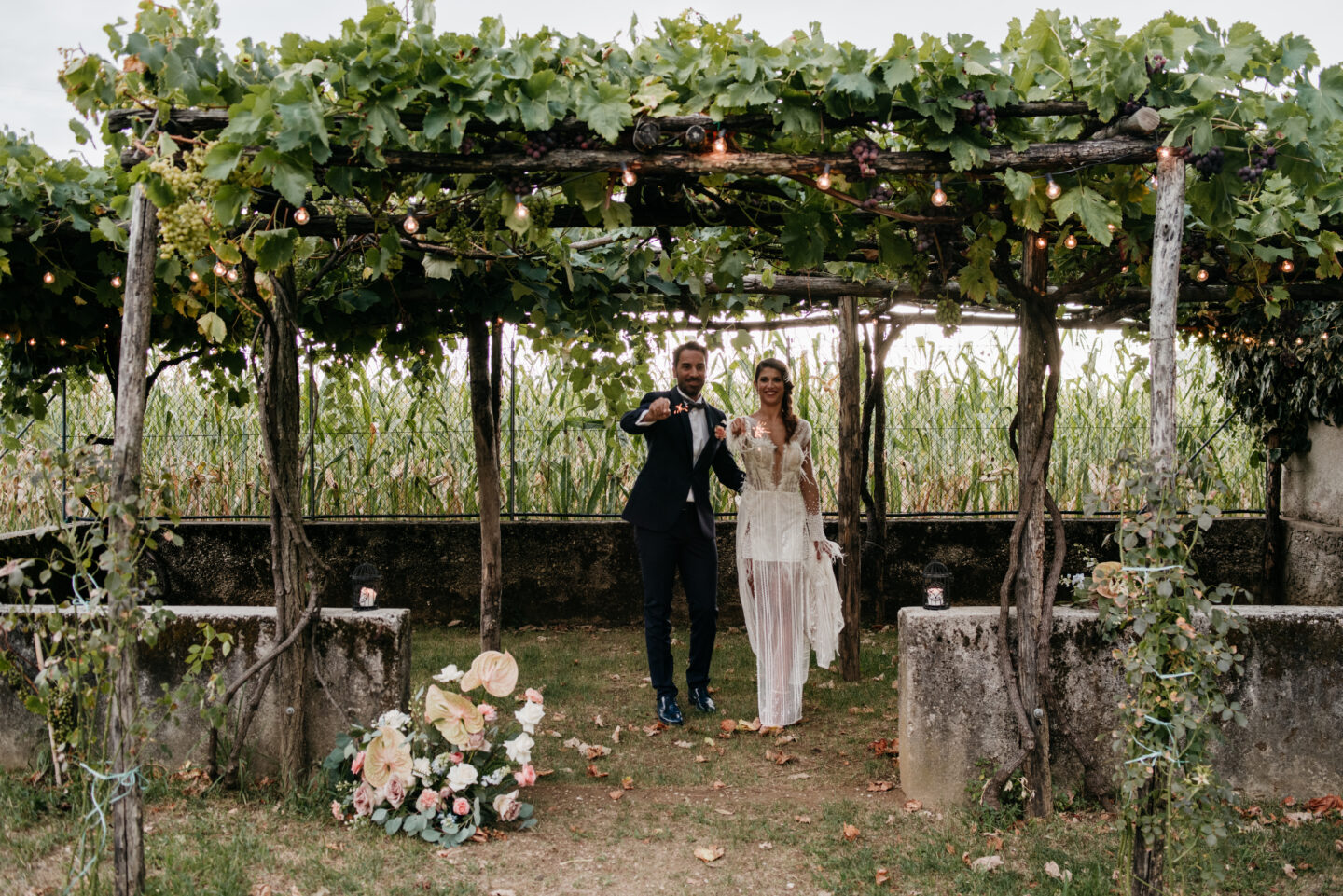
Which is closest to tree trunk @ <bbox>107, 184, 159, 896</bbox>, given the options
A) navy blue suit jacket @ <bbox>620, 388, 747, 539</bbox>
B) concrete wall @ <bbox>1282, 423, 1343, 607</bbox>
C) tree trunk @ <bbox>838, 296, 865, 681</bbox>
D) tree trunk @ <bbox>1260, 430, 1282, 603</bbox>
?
navy blue suit jacket @ <bbox>620, 388, 747, 539</bbox>

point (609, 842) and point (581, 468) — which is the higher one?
point (581, 468)

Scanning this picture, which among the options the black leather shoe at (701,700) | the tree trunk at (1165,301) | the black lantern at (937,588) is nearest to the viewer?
the tree trunk at (1165,301)

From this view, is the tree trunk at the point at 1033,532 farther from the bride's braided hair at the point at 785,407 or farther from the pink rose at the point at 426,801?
the pink rose at the point at 426,801

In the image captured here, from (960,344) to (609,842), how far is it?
5.98 meters

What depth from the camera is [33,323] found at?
Result: 5508 millimetres

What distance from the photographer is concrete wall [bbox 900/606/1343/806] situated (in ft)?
11.8

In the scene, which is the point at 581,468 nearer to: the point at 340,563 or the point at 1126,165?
the point at 340,563

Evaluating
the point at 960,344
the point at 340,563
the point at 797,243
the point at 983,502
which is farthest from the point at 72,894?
the point at 960,344

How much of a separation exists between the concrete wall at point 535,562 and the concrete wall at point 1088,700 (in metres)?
3.64

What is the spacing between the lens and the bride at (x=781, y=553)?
459 centimetres

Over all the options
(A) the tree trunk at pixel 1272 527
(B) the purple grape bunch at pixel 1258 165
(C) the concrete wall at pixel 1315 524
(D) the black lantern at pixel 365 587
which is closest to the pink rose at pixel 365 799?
(D) the black lantern at pixel 365 587

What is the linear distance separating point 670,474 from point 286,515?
1.75 m

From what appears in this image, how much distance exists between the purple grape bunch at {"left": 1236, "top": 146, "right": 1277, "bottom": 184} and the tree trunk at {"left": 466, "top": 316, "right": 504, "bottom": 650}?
147 inches

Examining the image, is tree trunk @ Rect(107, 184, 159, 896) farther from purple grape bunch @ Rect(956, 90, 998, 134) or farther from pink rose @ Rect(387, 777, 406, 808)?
purple grape bunch @ Rect(956, 90, 998, 134)
